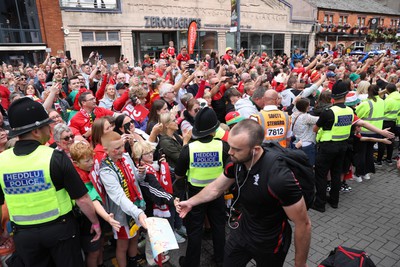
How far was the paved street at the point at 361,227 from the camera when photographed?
3887mm

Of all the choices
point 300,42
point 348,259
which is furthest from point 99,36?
point 300,42

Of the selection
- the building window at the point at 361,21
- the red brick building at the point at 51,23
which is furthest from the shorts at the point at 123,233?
the building window at the point at 361,21

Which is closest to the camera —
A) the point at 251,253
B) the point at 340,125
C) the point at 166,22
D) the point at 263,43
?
the point at 251,253

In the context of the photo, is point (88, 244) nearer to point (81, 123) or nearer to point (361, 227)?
point (81, 123)

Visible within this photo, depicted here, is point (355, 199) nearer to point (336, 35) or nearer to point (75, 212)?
point (75, 212)

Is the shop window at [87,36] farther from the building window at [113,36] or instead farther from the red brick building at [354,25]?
the red brick building at [354,25]

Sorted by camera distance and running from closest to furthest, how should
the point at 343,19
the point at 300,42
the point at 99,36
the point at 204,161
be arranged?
the point at 204,161, the point at 99,36, the point at 300,42, the point at 343,19

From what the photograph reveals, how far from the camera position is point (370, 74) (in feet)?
34.1

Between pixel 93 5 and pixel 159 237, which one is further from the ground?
pixel 93 5

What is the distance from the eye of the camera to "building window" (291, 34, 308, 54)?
33.4m

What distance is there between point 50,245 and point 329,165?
4.50 m

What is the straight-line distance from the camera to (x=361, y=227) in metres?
4.50

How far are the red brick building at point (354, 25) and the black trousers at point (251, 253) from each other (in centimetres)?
3619

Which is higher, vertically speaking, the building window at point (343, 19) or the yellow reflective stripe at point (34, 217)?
the building window at point (343, 19)
